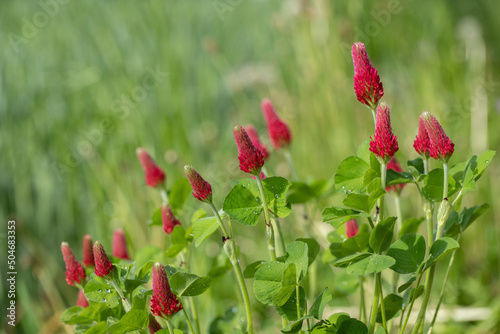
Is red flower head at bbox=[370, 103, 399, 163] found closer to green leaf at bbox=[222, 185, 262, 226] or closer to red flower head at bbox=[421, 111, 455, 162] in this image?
red flower head at bbox=[421, 111, 455, 162]

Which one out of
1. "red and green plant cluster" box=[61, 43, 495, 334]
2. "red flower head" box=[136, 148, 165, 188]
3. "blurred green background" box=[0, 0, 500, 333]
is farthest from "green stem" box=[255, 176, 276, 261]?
"blurred green background" box=[0, 0, 500, 333]

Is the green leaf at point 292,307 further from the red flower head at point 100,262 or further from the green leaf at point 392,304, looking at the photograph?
the red flower head at point 100,262

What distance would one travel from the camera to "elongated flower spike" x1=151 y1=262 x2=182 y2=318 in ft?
2.29

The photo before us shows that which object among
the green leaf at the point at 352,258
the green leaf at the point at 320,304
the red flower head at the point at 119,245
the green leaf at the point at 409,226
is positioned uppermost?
the red flower head at the point at 119,245

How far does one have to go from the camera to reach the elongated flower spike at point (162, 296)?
2.29ft

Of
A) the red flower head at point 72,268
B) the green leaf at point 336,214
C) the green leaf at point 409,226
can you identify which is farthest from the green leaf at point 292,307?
the red flower head at point 72,268

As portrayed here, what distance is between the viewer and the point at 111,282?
0.77 metres

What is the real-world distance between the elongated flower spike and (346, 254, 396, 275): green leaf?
0.78 ft

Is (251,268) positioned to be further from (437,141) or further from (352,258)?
(437,141)

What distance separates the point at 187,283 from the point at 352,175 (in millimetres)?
291

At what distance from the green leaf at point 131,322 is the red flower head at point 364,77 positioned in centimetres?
41

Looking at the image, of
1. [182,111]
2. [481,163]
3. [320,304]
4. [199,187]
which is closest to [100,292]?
→ [199,187]

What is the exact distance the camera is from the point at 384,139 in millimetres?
732

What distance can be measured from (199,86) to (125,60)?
1.51 ft
